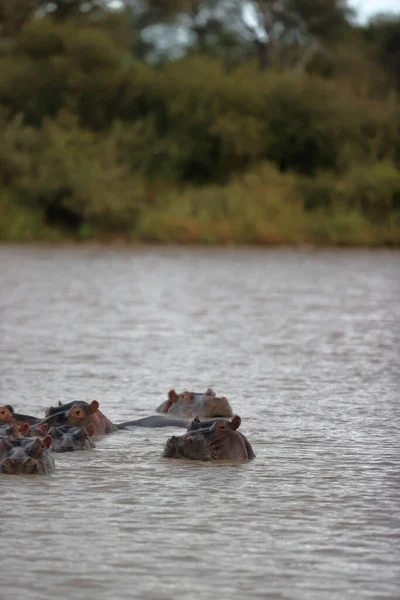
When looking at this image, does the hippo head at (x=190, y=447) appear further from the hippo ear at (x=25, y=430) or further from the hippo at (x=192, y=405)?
the hippo at (x=192, y=405)

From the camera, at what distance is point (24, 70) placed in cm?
3067

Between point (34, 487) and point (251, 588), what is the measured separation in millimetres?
1464

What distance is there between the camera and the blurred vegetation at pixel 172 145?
1104 inches

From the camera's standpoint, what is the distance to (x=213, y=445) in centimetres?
550

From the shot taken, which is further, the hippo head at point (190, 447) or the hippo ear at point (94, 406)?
the hippo ear at point (94, 406)

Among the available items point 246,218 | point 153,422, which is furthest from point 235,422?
point 246,218

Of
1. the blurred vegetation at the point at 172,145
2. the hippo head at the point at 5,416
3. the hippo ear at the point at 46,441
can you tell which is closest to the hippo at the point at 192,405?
the hippo head at the point at 5,416

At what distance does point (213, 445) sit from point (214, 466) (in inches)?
4.6

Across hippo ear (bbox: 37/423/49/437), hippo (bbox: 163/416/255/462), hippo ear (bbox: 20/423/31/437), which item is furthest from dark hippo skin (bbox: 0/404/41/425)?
hippo (bbox: 163/416/255/462)

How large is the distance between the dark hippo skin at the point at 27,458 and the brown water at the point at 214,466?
50mm

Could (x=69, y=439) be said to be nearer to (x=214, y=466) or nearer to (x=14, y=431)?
(x=14, y=431)

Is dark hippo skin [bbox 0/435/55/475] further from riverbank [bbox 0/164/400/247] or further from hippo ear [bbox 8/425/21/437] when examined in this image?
riverbank [bbox 0/164/400/247]

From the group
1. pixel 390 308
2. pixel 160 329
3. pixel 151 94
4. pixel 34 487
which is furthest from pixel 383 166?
pixel 34 487

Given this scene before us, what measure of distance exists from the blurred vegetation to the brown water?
13.5m
